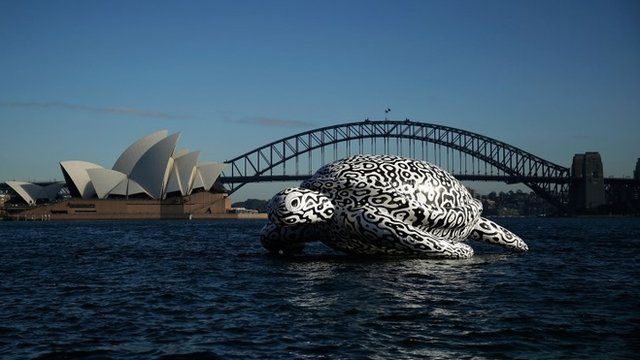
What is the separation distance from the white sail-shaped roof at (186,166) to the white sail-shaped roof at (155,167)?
2519 millimetres

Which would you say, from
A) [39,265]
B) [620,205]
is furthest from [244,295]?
→ [620,205]

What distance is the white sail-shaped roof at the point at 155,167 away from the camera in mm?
120250

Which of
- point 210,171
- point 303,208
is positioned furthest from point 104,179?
point 303,208

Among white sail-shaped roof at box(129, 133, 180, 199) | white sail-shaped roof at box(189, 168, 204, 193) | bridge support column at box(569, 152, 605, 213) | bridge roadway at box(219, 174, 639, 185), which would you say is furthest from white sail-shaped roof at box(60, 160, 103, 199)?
bridge support column at box(569, 152, 605, 213)

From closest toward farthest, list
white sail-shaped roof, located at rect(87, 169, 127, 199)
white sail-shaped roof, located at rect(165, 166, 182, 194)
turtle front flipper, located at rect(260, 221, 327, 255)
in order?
turtle front flipper, located at rect(260, 221, 327, 255) → white sail-shaped roof, located at rect(165, 166, 182, 194) → white sail-shaped roof, located at rect(87, 169, 127, 199)

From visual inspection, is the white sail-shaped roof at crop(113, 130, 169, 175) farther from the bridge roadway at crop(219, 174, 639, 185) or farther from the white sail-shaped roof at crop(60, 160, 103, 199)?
the bridge roadway at crop(219, 174, 639, 185)

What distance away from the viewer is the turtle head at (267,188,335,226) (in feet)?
67.0

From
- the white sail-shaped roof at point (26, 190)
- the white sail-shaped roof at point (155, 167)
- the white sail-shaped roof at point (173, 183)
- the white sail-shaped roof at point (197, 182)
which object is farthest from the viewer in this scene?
the white sail-shaped roof at point (26, 190)

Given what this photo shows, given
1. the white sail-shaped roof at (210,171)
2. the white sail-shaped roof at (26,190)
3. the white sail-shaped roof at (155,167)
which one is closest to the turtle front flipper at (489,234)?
the white sail-shaped roof at (155,167)

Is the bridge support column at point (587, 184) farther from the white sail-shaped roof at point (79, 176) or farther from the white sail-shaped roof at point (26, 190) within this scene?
the white sail-shaped roof at point (26, 190)

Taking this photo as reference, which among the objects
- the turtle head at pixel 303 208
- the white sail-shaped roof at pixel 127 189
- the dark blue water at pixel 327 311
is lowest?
the dark blue water at pixel 327 311

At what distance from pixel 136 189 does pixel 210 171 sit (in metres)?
15.0

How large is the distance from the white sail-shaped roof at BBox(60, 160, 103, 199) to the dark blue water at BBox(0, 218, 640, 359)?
122m

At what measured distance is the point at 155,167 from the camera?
128750mm
